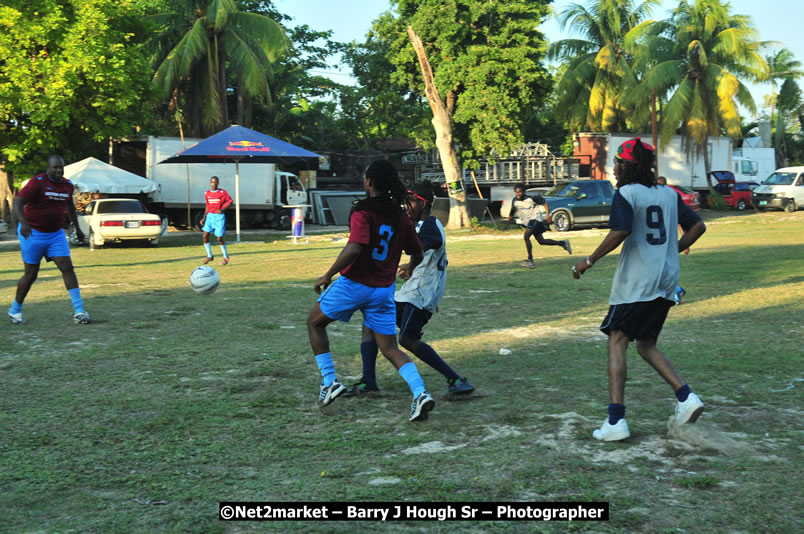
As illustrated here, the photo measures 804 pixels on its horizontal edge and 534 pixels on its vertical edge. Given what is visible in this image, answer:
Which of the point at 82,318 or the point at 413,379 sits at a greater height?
the point at 413,379

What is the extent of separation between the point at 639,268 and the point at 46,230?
696cm

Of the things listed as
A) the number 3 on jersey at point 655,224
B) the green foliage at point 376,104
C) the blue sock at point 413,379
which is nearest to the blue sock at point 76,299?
the blue sock at point 413,379

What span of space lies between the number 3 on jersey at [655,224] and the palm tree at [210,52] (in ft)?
99.6

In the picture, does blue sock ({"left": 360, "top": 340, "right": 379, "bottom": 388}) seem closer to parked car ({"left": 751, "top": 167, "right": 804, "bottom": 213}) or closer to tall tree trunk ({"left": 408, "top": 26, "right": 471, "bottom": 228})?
tall tree trunk ({"left": 408, "top": 26, "right": 471, "bottom": 228})

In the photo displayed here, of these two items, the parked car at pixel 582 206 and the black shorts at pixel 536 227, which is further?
the parked car at pixel 582 206

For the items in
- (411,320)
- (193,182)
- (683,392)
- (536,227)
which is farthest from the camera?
(193,182)

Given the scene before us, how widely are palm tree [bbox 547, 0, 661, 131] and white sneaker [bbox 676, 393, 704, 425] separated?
41252mm

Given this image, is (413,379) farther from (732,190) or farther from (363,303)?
(732,190)

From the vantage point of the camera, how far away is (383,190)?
207 inches

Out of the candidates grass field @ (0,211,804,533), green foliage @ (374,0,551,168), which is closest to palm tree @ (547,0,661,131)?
green foliage @ (374,0,551,168)

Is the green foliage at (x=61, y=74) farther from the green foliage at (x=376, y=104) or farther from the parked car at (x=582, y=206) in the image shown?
the parked car at (x=582, y=206)

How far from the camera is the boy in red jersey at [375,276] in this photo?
202 inches

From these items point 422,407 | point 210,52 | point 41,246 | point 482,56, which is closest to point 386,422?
point 422,407

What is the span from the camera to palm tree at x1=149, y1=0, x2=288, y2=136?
33062 mm
